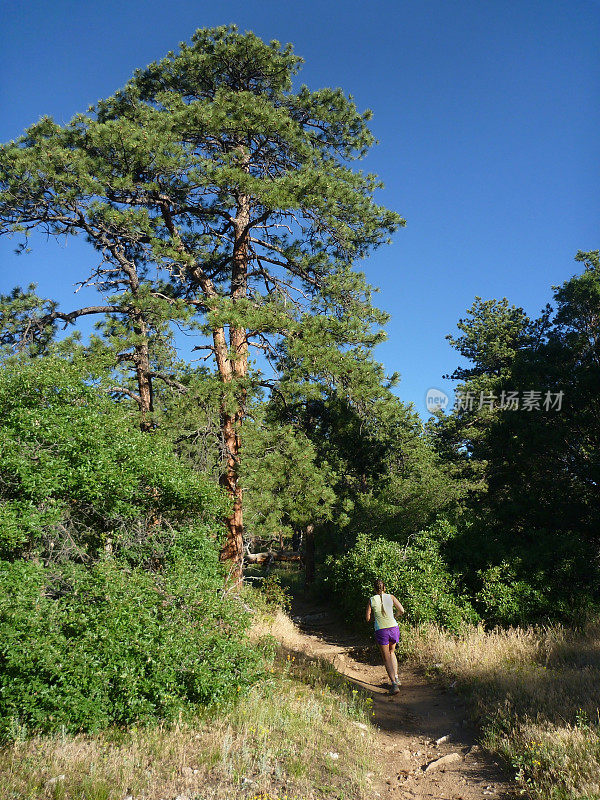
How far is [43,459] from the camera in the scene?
589 cm

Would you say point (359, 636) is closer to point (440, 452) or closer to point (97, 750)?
point (97, 750)

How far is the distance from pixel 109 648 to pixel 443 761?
12.2 feet

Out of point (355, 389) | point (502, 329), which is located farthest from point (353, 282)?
point (502, 329)

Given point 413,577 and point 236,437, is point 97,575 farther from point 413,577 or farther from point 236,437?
point 413,577

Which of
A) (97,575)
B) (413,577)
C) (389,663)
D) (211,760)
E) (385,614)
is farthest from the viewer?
(413,577)

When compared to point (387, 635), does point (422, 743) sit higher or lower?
lower

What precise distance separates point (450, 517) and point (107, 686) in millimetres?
9697

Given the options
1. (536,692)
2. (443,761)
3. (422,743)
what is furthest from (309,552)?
(443,761)

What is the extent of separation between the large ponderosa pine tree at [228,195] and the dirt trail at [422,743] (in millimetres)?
3256

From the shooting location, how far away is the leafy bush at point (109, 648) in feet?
15.7

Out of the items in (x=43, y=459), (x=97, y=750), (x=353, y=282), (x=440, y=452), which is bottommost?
(x=97, y=750)

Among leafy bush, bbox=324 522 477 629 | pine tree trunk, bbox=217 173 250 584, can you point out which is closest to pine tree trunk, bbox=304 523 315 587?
leafy bush, bbox=324 522 477 629

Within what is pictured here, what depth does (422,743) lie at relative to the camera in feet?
19.8

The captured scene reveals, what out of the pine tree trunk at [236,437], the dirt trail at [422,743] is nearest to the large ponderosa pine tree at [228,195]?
the pine tree trunk at [236,437]
